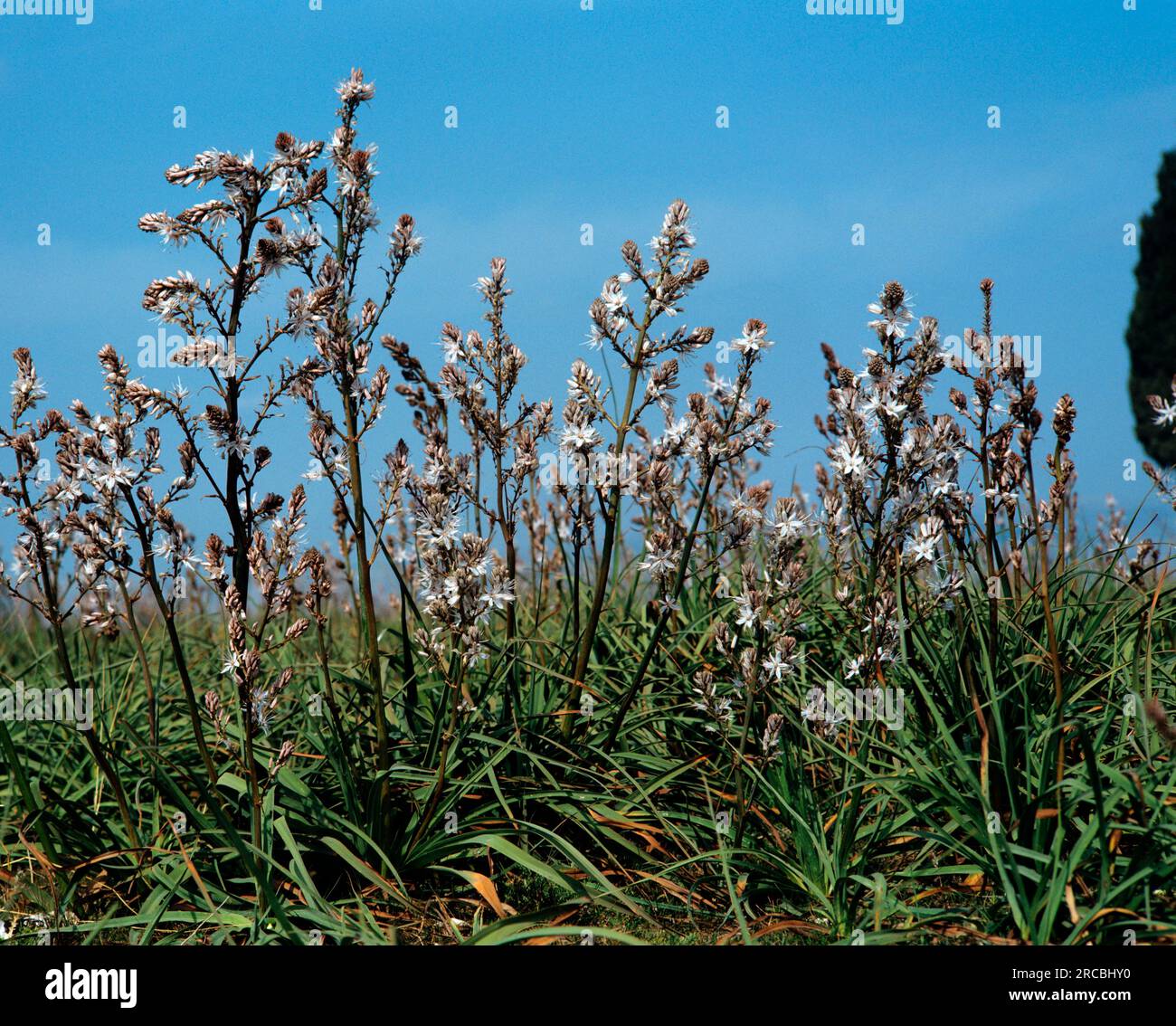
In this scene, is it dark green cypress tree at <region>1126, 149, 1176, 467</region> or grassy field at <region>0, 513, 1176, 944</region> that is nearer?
grassy field at <region>0, 513, 1176, 944</region>

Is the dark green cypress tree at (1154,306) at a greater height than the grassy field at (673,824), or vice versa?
the dark green cypress tree at (1154,306)

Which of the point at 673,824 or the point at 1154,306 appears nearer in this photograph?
the point at 673,824

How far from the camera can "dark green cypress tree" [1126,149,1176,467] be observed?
3186 centimetres

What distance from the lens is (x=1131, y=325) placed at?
33.0m

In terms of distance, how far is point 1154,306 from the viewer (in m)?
32.6

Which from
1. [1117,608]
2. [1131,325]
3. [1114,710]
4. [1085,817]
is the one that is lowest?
[1085,817]

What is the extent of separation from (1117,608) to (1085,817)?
74.6 inches

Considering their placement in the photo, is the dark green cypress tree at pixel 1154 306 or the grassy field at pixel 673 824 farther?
the dark green cypress tree at pixel 1154 306

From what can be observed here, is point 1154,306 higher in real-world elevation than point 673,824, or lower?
higher

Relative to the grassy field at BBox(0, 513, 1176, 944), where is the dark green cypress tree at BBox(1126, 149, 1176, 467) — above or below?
above

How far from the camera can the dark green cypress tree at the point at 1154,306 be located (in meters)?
31.9
